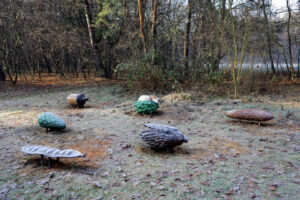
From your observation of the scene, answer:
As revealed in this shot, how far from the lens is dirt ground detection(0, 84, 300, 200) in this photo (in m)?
2.58

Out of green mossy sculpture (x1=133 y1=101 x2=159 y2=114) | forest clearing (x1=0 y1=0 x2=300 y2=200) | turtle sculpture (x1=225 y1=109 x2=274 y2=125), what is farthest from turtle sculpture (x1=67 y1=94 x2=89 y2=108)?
turtle sculpture (x1=225 y1=109 x2=274 y2=125)

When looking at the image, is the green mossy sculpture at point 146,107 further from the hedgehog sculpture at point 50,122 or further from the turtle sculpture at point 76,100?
the hedgehog sculpture at point 50,122

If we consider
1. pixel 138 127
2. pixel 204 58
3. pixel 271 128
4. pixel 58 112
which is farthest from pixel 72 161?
pixel 204 58

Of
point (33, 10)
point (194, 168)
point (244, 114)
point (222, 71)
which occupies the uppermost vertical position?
point (33, 10)

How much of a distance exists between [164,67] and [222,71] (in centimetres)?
245

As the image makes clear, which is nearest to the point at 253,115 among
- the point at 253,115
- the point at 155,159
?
the point at 253,115

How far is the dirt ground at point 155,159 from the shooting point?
2578 millimetres

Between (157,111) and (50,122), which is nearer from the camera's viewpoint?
(50,122)

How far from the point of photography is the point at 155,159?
3.44 metres

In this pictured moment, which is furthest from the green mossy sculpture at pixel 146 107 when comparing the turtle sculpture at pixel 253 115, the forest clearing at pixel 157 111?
the turtle sculpture at pixel 253 115

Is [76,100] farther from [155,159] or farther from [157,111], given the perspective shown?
[155,159]

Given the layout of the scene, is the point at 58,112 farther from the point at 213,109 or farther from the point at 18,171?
the point at 213,109

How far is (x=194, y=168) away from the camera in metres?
3.15

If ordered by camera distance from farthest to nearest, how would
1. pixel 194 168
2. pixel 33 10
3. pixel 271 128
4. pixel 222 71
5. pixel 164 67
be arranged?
pixel 33 10 < pixel 164 67 < pixel 222 71 < pixel 271 128 < pixel 194 168
